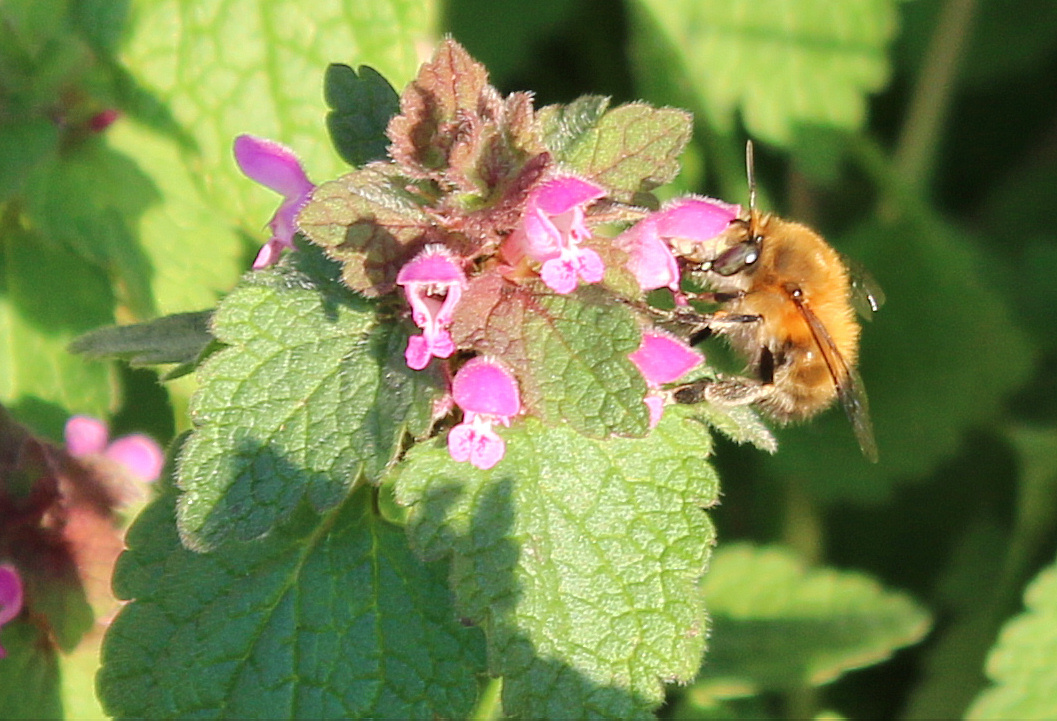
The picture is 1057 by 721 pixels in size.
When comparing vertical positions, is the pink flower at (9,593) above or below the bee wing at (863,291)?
below

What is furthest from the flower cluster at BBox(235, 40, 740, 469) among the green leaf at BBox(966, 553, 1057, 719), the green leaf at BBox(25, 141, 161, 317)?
the green leaf at BBox(966, 553, 1057, 719)

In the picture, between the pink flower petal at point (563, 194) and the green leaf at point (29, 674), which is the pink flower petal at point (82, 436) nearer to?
the green leaf at point (29, 674)

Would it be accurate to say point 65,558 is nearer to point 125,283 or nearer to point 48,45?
point 125,283

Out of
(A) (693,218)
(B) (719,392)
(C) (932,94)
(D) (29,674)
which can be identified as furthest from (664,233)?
(C) (932,94)

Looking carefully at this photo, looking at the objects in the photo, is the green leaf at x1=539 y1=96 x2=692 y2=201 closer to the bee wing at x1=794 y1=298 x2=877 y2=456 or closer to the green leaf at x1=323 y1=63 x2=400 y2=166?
the green leaf at x1=323 y1=63 x2=400 y2=166

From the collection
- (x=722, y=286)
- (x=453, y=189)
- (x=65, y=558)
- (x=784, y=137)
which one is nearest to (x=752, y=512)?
(x=784, y=137)

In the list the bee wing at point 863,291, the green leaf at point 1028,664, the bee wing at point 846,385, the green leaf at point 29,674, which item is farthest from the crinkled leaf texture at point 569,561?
the green leaf at point 1028,664
